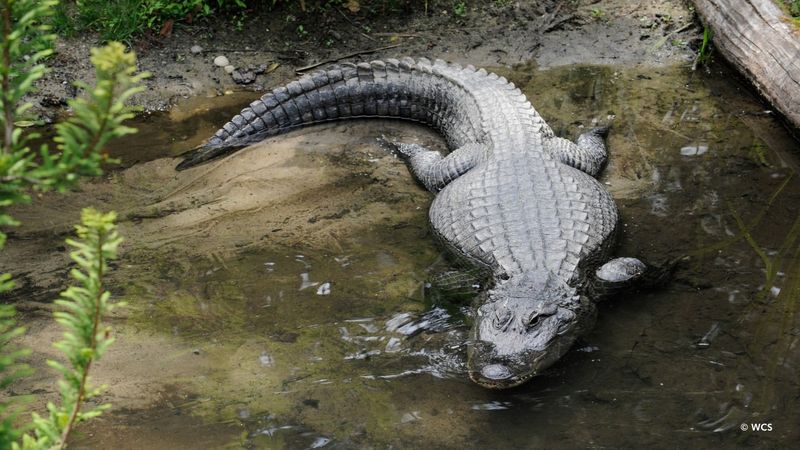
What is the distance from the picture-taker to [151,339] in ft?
13.5

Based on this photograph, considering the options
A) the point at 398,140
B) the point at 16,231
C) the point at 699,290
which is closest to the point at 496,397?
the point at 699,290

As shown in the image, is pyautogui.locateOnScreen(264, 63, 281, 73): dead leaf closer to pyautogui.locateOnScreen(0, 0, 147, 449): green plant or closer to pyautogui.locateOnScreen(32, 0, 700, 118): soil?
pyautogui.locateOnScreen(32, 0, 700, 118): soil

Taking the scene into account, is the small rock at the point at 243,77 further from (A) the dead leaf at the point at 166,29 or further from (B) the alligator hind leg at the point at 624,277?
(B) the alligator hind leg at the point at 624,277

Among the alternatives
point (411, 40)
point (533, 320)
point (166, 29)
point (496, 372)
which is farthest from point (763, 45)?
point (166, 29)

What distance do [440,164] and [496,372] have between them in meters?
2.12

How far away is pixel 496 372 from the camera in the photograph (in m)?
3.62

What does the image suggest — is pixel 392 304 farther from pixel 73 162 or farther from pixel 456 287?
pixel 73 162

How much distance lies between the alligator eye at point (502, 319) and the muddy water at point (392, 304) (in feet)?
0.95

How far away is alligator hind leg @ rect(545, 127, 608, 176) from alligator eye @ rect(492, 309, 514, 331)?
1.67 m

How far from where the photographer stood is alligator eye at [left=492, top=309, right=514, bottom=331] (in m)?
3.85

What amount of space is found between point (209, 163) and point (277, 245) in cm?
118

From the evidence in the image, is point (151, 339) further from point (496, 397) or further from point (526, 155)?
point (526, 155)

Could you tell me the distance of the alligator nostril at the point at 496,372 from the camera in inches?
142

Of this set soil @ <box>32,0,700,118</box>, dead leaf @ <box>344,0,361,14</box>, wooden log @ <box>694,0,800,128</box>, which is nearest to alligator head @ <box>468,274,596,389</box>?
wooden log @ <box>694,0,800,128</box>
